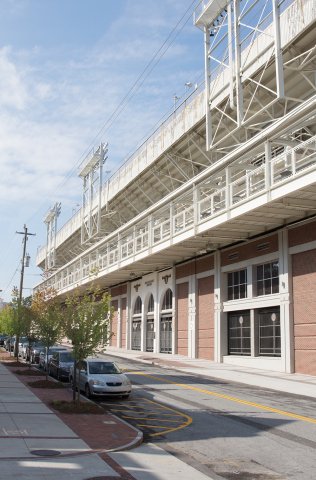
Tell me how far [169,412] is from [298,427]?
3.94 m

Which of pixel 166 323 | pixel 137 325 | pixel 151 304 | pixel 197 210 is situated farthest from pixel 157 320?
pixel 197 210

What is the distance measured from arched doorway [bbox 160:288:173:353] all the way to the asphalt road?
20.1 metres

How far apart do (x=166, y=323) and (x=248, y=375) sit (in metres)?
17.3

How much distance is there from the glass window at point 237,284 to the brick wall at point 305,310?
5.41 metres

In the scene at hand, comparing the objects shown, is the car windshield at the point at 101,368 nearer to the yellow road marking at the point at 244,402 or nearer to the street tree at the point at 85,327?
the street tree at the point at 85,327

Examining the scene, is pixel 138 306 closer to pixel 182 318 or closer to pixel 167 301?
pixel 167 301

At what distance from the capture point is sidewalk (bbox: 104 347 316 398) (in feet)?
72.7

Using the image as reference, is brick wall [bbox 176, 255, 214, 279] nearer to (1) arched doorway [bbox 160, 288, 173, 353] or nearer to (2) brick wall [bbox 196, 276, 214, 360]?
(2) brick wall [bbox 196, 276, 214, 360]

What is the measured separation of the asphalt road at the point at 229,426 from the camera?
→ 31.9 ft

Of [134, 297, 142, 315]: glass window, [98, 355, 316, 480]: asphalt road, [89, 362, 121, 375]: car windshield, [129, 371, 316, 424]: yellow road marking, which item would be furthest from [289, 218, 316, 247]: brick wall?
[134, 297, 142, 315]: glass window

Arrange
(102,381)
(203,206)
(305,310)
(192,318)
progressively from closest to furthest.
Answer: (102,381), (305,310), (192,318), (203,206)

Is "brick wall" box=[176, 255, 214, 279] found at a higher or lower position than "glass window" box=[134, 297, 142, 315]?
higher

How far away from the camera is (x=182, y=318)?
40594 millimetres

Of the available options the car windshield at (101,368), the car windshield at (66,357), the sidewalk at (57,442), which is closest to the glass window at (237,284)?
the car windshield at (66,357)
